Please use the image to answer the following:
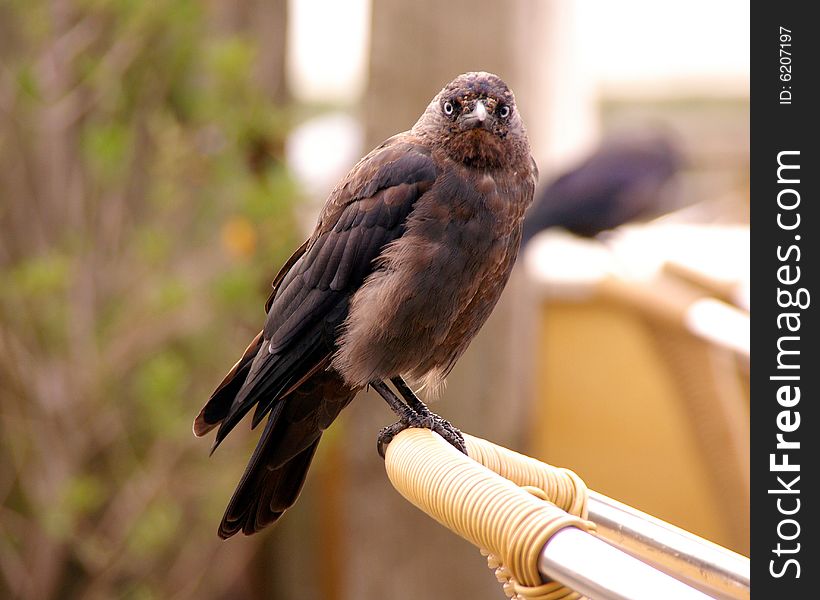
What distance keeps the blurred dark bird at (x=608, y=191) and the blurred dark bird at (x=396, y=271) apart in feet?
5.94

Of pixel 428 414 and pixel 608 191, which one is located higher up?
pixel 608 191

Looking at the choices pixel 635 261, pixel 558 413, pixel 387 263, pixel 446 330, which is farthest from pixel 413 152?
pixel 558 413

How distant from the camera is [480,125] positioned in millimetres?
1771

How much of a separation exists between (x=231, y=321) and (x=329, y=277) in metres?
1.49

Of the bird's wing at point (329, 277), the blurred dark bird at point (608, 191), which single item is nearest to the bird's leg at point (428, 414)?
the bird's wing at point (329, 277)

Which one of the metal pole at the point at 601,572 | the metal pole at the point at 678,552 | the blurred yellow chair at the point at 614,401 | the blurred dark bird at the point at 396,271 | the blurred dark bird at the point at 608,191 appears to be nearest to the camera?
the metal pole at the point at 601,572

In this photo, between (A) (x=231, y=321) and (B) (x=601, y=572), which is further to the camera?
(A) (x=231, y=321)
